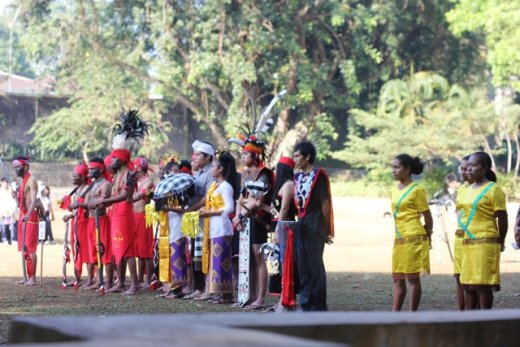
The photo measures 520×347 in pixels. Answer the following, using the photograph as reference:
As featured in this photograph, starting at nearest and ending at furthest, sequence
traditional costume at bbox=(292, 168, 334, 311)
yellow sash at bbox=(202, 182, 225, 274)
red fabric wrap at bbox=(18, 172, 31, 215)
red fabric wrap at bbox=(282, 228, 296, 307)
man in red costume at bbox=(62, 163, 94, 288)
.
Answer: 1. traditional costume at bbox=(292, 168, 334, 311)
2. red fabric wrap at bbox=(282, 228, 296, 307)
3. yellow sash at bbox=(202, 182, 225, 274)
4. man in red costume at bbox=(62, 163, 94, 288)
5. red fabric wrap at bbox=(18, 172, 31, 215)

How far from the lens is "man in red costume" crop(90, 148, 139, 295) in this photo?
13641 mm

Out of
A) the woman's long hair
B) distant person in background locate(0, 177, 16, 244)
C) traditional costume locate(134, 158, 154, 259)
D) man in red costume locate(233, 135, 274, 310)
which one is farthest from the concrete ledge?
distant person in background locate(0, 177, 16, 244)

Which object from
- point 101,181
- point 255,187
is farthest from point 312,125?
point 255,187

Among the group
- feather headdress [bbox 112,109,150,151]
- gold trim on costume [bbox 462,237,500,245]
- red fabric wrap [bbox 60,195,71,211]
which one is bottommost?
gold trim on costume [bbox 462,237,500,245]

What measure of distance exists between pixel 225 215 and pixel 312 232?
212 centimetres

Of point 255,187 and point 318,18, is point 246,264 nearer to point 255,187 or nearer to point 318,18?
point 255,187

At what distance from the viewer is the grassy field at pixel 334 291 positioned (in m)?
11.6

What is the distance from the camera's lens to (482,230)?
9242 millimetres

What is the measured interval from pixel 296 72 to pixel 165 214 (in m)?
26.4

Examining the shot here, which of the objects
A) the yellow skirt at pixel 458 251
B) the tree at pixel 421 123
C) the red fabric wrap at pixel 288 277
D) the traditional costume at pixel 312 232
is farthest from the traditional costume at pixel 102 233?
the tree at pixel 421 123

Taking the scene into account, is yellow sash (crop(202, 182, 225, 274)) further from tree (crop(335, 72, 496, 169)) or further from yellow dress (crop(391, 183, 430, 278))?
tree (crop(335, 72, 496, 169))

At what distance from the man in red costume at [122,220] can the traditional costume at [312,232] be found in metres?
3.57

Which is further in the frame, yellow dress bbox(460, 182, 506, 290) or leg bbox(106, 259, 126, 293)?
leg bbox(106, 259, 126, 293)

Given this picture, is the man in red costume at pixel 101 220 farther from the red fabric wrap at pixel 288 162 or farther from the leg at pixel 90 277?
the red fabric wrap at pixel 288 162
